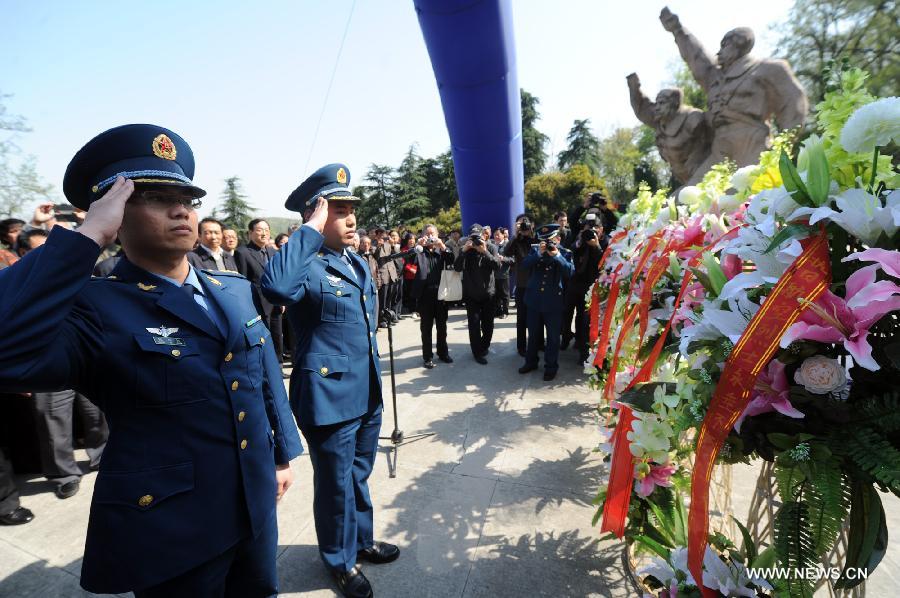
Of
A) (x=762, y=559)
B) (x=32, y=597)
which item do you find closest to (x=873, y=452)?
(x=762, y=559)

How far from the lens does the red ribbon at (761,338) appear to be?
3.18ft

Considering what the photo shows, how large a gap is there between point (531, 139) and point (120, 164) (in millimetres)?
40396

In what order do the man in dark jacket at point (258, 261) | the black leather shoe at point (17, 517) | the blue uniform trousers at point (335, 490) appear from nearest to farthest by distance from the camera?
the blue uniform trousers at point (335, 490), the black leather shoe at point (17, 517), the man in dark jacket at point (258, 261)

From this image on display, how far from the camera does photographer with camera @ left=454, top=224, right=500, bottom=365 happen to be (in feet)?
20.4

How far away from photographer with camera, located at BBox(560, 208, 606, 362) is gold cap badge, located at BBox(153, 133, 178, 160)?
4.87 metres

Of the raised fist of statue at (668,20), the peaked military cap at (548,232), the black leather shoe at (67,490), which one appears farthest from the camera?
the raised fist of statue at (668,20)

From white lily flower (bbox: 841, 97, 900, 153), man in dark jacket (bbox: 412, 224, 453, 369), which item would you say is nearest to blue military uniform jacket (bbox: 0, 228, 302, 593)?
white lily flower (bbox: 841, 97, 900, 153)

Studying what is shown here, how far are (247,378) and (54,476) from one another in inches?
127

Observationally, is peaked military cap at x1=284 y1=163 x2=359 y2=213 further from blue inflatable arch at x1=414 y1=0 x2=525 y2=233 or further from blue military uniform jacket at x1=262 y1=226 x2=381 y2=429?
blue inflatable arch at x1=414 y1=0 x2=525 y2=233

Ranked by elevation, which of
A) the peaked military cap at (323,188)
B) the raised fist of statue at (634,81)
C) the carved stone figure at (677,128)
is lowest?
the peaked military cap at (323,188)

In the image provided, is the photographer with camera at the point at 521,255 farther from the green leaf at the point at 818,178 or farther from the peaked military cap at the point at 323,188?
the green leaf at the point at 818,178

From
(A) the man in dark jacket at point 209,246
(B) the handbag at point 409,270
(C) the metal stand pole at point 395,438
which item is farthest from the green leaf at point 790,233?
(B) the handbag at point 409,270

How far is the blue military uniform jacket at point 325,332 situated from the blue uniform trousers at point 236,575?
0.59 meters

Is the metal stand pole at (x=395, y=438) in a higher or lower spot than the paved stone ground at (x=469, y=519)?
higher
